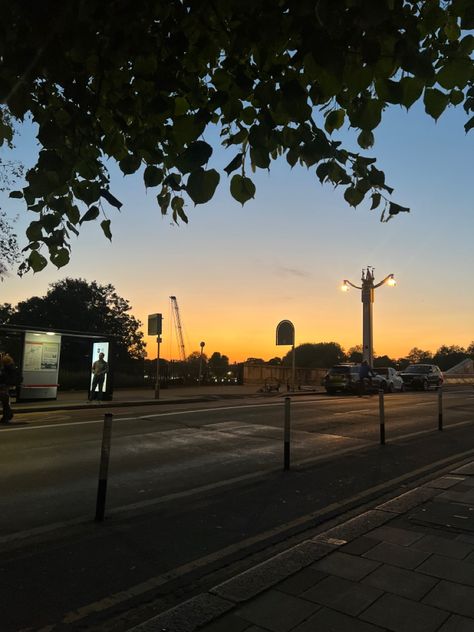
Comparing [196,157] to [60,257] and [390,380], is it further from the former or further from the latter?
[390,380]

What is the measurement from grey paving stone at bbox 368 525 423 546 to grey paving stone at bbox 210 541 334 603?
1.74ft

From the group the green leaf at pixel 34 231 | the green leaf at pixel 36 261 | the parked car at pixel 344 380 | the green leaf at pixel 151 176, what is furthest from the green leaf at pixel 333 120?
the parked car at pixel 344 380

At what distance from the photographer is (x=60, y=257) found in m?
4.13

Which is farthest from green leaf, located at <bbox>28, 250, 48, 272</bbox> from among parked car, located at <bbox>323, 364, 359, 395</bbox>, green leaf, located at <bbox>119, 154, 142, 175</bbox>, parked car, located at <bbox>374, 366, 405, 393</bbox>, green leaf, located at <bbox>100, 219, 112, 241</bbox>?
parked car, located at <bbox>374, 366, 405, 393</bbox>

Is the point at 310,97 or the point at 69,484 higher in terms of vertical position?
the point at 310,97

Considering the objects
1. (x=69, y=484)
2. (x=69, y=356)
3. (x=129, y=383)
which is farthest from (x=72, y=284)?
(x=69, y=484)

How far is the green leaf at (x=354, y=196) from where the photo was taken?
394 centimetres

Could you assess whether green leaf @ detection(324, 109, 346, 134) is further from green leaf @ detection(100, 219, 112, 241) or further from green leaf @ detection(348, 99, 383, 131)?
green leaf @ detection(100, 219, 112, 241)

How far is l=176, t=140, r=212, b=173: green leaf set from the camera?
2793mm

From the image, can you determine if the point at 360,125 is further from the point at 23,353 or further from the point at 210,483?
the point at 23,353

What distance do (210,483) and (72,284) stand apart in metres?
47.3

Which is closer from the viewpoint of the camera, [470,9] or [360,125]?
[470,9]

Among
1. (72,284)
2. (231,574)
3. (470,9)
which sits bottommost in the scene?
(231,574)

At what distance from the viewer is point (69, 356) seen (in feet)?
143
